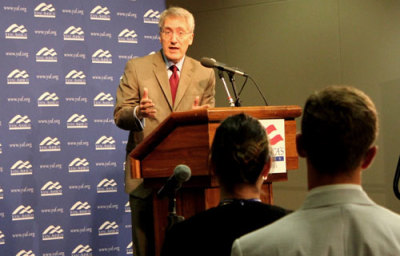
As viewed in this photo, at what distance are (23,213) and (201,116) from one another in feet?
10.2

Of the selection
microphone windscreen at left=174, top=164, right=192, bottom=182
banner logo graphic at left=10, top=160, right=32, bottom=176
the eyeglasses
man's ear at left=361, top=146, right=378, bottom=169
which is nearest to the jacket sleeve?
the eyeglasses

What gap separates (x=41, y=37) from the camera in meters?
5.14

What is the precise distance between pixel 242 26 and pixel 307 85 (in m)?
0.98

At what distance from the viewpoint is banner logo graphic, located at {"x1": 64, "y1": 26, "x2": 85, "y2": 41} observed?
523cm

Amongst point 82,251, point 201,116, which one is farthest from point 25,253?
point 201,116

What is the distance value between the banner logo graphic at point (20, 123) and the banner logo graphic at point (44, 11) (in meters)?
0.96

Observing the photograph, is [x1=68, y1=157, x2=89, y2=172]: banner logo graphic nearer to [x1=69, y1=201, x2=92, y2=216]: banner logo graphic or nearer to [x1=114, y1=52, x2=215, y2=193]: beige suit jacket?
[x1=69, y1=201, x2=92, y2=216]: banner logo graphic

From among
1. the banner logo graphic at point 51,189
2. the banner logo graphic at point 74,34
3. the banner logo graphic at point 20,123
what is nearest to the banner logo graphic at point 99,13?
the banner logo graphic at point 74,34

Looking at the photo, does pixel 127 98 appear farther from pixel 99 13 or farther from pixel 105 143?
pixel 99 13

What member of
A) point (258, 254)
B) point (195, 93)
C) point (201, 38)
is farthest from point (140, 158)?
point (201, 38)

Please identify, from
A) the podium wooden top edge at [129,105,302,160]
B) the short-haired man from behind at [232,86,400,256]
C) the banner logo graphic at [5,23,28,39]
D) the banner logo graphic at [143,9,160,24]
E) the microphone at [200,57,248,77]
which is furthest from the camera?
the banner logo graphic at [143,9,160,24]

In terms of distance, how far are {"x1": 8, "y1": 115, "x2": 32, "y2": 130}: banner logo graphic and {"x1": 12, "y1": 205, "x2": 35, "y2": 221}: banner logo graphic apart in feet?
2.34

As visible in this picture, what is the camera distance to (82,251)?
5.14 meters

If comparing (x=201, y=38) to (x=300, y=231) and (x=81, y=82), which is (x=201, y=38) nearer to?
(x=81, y=82)
